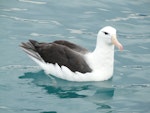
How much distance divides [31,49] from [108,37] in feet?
6.34

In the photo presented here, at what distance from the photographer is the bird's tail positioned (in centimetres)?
1478

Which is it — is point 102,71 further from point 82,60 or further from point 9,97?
point 9,97

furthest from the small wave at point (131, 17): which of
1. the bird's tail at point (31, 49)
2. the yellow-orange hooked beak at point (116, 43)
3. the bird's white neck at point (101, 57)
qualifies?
the yellow-orange hooked beak at point (116, 43)

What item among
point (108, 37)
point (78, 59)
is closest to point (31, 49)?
point (78, 59)

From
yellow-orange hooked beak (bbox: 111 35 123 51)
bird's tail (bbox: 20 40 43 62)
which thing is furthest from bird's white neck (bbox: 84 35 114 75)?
bird's tail (bbox: 20 40 43 62)

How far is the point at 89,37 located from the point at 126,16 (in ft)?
6.81

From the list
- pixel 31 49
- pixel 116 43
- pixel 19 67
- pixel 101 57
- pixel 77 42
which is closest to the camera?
pixel 116 43

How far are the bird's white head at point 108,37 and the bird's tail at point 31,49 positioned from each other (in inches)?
59.9

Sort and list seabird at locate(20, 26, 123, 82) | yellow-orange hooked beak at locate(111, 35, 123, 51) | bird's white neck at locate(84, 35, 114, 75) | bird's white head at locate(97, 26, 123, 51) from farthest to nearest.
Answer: bird's white neck at locate(84, 35, 114, 75)
seabird at locate(20, 26, 123, 82)
bird's white head at locate(97, 26, 123, 51)
yellow-orange hooked beak at locate(111, 35, 123, 51)

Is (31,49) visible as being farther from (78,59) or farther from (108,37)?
(108,37)

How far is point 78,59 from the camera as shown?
14.3 metres

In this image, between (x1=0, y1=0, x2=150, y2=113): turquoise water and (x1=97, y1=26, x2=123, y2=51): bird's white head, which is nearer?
(x1=0, y1=0, x2=150, y2=113): turquoise water

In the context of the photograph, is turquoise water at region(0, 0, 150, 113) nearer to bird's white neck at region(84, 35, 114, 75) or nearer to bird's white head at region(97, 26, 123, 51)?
bird's white neck at region(84, 35, 114, 75)

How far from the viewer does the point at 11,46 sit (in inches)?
632
